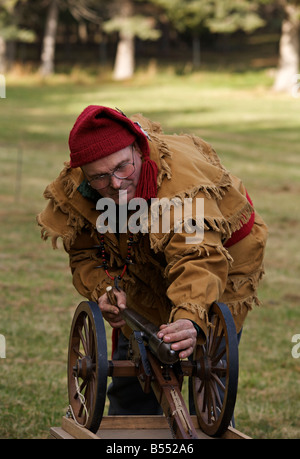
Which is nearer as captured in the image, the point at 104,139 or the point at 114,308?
the point at 104,139

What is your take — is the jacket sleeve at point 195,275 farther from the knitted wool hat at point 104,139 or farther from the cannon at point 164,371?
the knitted wool hat at point 104,139

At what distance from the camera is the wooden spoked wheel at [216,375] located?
288cm

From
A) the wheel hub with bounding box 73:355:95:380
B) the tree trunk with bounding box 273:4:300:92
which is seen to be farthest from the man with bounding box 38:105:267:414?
the tree trunk with bounding box 273:4:300:92

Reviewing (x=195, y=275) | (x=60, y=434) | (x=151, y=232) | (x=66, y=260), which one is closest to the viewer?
(x=195, y=275)

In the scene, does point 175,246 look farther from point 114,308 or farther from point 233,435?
point 233,435

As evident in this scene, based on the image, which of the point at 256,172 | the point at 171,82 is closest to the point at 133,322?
the point at 256,172

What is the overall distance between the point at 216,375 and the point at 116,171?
93 cm

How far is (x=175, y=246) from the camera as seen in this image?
2977 mm

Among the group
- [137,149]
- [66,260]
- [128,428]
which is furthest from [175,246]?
[66,260]

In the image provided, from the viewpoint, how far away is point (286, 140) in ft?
64.1

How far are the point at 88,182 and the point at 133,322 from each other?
0.62 m

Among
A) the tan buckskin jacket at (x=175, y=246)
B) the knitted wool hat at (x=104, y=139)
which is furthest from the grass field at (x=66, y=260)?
the knitted wool hat at (x=104, y=139)

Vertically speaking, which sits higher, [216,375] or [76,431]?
[216,375]
